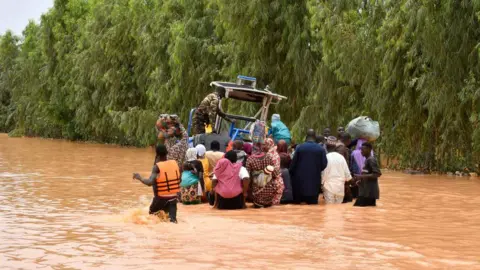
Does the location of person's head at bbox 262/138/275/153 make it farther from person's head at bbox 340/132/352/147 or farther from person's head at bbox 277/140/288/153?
person's head at bbox 340/132/352/147

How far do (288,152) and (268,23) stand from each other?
47.1ft

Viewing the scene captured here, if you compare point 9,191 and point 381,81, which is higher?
point 381,81

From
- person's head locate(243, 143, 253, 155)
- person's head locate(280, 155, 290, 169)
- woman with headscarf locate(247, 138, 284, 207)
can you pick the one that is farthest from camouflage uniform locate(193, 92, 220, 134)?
woman with headscarf locate(247, 138, 284, 207)

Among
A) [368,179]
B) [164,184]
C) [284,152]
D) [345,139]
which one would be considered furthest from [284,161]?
Answer: [164,184]

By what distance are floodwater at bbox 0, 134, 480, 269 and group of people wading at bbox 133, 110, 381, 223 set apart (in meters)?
0.40

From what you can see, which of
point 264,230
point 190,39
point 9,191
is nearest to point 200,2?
point 190,39

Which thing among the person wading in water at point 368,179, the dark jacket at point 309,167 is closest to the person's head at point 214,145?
the dark jacket at point 309,167

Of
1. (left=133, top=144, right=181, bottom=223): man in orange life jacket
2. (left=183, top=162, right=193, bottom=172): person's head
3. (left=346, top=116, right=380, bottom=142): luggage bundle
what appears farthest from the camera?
(left=346, top=116, right=380, bottom=142): luggage bundle

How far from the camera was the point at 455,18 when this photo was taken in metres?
26.4

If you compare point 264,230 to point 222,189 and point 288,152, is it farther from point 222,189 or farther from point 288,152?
point 288,152

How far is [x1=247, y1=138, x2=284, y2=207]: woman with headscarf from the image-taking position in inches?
A: 687

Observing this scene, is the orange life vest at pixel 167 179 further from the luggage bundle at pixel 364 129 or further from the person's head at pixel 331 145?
the luggage bundle at pixel 364 129

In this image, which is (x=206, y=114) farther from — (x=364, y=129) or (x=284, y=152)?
(x=364, y=129)

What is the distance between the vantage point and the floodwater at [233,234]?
1107 centimetres
